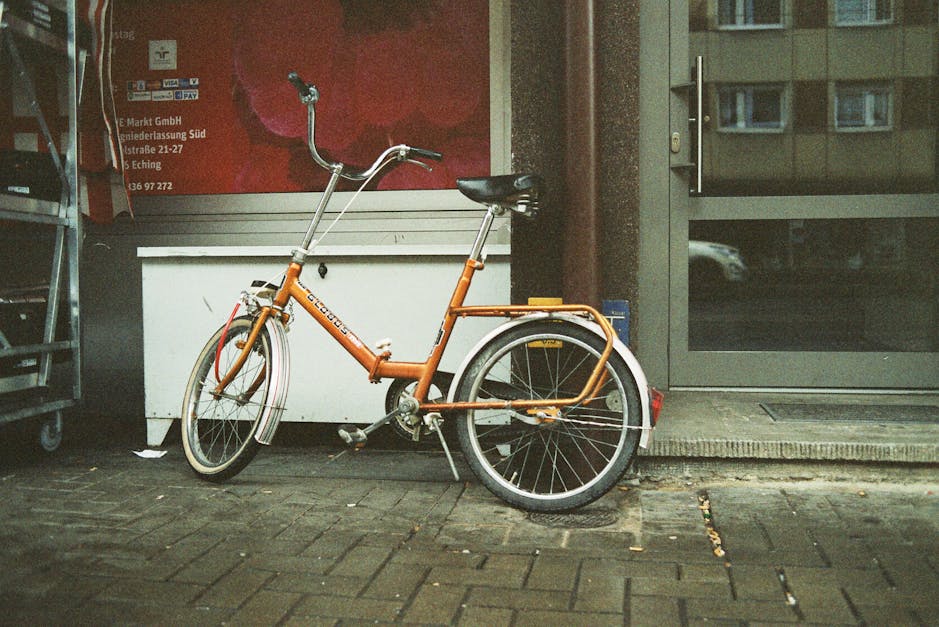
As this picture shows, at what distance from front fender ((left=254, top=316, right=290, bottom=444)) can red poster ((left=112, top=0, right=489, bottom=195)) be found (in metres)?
1.39

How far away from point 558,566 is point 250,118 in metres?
3.28

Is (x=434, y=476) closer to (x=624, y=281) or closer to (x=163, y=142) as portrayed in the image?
(x=624, y=281)

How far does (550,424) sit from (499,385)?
0.88ft

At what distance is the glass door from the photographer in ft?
15.4

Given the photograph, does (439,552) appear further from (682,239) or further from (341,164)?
(682,239)

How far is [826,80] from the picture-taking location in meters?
4.74

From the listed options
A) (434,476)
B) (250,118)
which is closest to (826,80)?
(434,476)

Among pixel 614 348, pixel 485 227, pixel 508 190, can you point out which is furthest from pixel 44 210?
pixel 614 348

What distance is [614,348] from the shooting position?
12.0 ft

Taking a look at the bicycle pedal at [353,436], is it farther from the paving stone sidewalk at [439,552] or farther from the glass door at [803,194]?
the glass door at [803,194]

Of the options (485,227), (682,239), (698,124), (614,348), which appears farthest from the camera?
(682,239)

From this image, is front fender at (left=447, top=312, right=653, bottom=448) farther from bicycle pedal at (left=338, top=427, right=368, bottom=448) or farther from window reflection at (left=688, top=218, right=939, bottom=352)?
window reflection at (left=688, top=218, right=939, bottom=352)

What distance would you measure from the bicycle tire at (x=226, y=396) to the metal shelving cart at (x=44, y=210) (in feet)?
2.44

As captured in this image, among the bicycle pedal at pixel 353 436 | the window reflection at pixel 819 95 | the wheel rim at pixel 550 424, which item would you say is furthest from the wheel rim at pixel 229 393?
the window reflection at pixel 819 95
